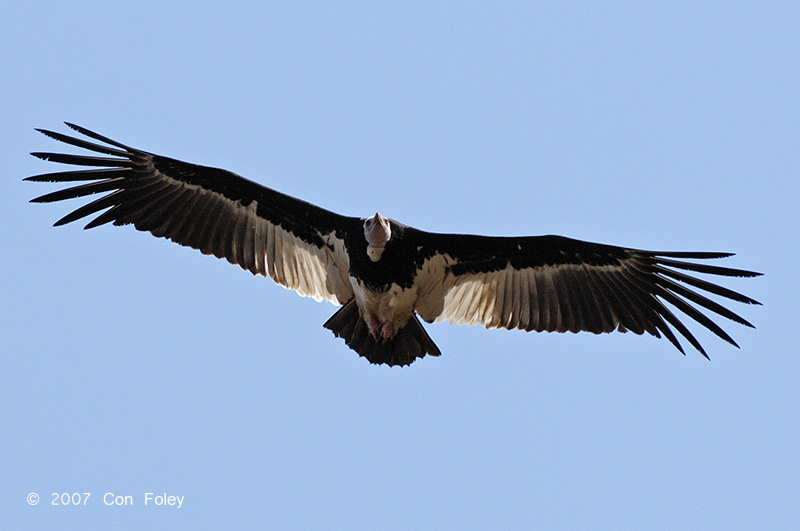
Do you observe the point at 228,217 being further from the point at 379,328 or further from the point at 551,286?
the point at 551,286

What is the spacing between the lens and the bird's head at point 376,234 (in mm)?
9406

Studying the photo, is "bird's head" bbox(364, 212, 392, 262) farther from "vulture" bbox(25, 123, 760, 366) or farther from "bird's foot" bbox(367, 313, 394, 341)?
"bird's foot" bbox(367, 313, 394, 341)

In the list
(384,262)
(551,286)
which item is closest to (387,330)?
(384,262)

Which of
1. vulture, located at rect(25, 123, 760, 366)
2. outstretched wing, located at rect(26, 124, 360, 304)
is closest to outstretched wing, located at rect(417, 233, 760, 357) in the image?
vulture, located at rect(25, 123, 760, 366)

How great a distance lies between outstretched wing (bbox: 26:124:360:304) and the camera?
10203 millimetres

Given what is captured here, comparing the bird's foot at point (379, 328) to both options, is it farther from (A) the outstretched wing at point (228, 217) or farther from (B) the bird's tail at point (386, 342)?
(A) the outstretched wing at point (228, 217)

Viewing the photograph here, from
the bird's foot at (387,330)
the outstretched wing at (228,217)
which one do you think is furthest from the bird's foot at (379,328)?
the outstretched wing at (228,217)

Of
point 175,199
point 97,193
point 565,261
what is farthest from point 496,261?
point 97,193

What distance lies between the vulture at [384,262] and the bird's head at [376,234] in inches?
0.8

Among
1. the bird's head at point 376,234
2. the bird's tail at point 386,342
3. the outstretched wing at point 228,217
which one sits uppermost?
the outstretched wing at point 228,217

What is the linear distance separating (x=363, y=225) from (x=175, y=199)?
6.69 feet

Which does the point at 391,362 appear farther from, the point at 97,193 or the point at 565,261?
the point at 97,193

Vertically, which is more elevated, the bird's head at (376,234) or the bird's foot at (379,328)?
the bird's head at (376,234)

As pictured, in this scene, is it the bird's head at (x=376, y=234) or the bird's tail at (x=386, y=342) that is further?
the bird's tail at (x=386, y=342)
